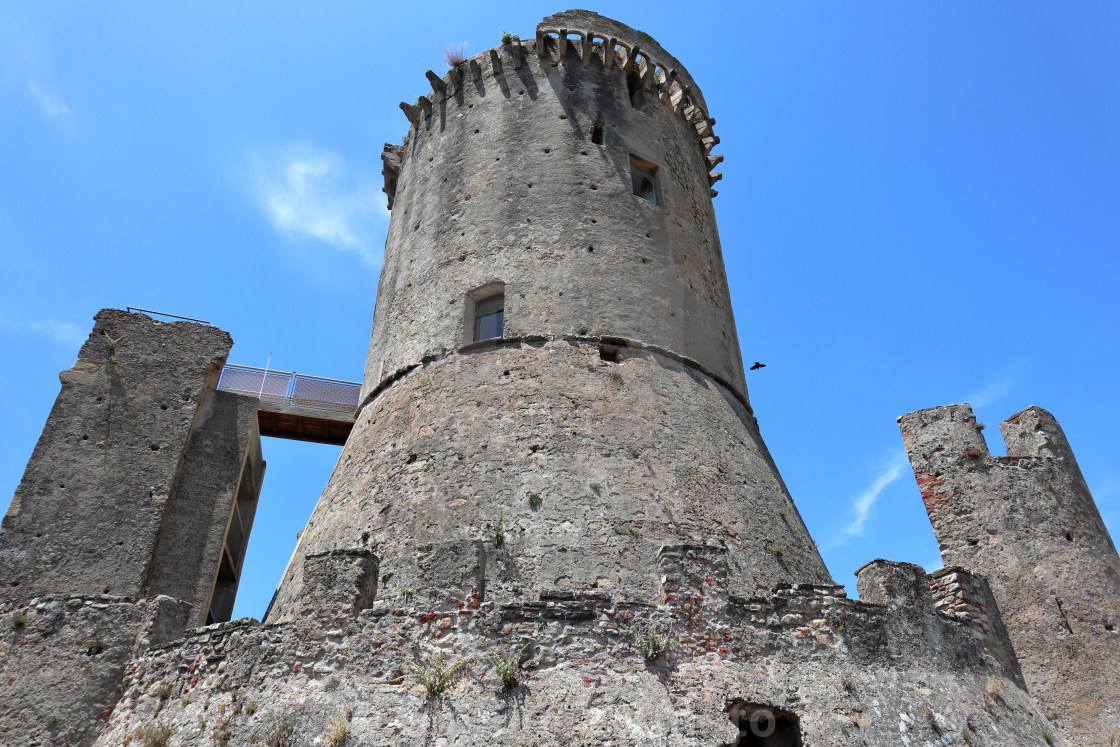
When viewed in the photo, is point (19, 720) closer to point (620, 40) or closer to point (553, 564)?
point (553, 564)

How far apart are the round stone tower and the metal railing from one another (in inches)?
133

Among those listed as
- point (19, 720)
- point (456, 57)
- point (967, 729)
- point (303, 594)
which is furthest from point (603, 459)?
point (456, 57)

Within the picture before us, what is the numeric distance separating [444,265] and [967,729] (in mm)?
7776

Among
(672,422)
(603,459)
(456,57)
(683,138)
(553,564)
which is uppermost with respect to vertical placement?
(456,57)

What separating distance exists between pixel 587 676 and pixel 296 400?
9.88m

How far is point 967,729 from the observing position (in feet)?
22.2

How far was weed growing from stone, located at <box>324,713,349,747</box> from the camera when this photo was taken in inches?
235

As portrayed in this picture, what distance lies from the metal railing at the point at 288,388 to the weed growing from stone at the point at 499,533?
713cm

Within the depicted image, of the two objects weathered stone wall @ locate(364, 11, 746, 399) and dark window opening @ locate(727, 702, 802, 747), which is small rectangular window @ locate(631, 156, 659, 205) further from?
dark window opening @ locate(727, 702, 802, 747)

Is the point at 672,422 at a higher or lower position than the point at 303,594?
higher

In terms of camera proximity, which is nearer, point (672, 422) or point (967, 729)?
point (967, 729)

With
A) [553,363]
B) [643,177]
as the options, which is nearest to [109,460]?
[553,363]

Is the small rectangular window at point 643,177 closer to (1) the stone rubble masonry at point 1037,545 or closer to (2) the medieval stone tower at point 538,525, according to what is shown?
(2) the medieval stone tower at point 538,525

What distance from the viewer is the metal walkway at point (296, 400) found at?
1455 centimetres
